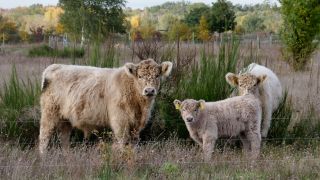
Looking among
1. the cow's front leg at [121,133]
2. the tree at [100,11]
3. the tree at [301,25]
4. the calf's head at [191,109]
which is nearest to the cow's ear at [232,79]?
the calf's head at [191,109]

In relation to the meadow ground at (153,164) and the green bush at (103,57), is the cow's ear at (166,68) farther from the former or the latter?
the green bush at (103,57)

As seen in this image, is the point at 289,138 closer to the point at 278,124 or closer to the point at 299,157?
the point at 278,124

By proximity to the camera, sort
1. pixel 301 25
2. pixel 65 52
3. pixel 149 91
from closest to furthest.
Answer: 1. pixel 149 91
2. pixel 65 52
3. pixel 301 25

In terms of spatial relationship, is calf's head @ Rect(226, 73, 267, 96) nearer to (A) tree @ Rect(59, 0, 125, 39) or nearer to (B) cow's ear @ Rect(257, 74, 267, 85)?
(B) cow's ear @ Rect(257, 74, 267, 85)

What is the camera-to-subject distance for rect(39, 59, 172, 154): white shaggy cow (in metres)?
8.75

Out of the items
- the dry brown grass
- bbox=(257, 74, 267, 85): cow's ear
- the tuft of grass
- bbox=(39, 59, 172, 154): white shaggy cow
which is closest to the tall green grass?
bbox=(39, 59, 172, 154): white shaggy cow

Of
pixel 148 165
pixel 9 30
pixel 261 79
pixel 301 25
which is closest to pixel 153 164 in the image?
pixel 148 165

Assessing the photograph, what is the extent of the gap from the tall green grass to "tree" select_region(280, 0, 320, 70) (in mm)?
15741

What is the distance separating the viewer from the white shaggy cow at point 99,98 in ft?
28.7

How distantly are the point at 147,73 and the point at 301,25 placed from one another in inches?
677

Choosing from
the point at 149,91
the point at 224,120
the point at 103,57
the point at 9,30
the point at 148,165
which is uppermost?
the point at 103,57

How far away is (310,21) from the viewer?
81.0 ft

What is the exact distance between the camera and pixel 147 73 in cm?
866

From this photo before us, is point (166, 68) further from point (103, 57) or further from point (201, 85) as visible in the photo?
point (103, 57)
